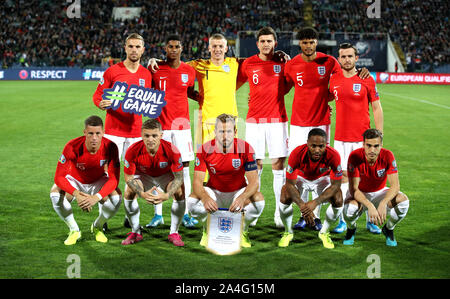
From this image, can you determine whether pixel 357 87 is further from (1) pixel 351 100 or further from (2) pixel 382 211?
(2) pixel 382 211

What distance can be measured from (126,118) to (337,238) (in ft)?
9.52

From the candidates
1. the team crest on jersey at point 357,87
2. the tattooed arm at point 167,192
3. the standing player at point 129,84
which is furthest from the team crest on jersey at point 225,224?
the team crest on jersey at point 357,87

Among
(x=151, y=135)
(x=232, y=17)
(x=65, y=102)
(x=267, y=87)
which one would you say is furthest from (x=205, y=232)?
(x=232, y=17)

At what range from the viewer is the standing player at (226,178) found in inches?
221

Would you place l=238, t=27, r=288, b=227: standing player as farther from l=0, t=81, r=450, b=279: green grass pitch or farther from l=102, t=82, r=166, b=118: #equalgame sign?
l=102, t=82, r=166, b=118: #equalgame sign

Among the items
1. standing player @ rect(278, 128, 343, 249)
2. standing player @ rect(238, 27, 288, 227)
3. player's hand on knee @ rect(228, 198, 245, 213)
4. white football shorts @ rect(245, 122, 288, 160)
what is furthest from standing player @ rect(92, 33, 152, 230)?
standing player @ rect(278, 128, 343, 249)

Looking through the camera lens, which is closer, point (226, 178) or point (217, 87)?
point (226, 178)

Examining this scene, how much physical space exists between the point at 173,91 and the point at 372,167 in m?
2.62

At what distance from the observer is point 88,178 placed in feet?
19.9

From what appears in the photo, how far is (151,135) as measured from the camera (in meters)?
5.66

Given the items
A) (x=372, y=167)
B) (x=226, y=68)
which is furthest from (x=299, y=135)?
(x=226, y=68)

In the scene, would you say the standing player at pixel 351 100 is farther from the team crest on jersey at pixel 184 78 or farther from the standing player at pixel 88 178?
the standing player at pixel 88 178

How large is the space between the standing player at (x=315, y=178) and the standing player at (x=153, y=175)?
1.15 m

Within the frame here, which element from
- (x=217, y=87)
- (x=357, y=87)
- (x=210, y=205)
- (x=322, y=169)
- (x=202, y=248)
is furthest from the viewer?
(x=217, y=87)
